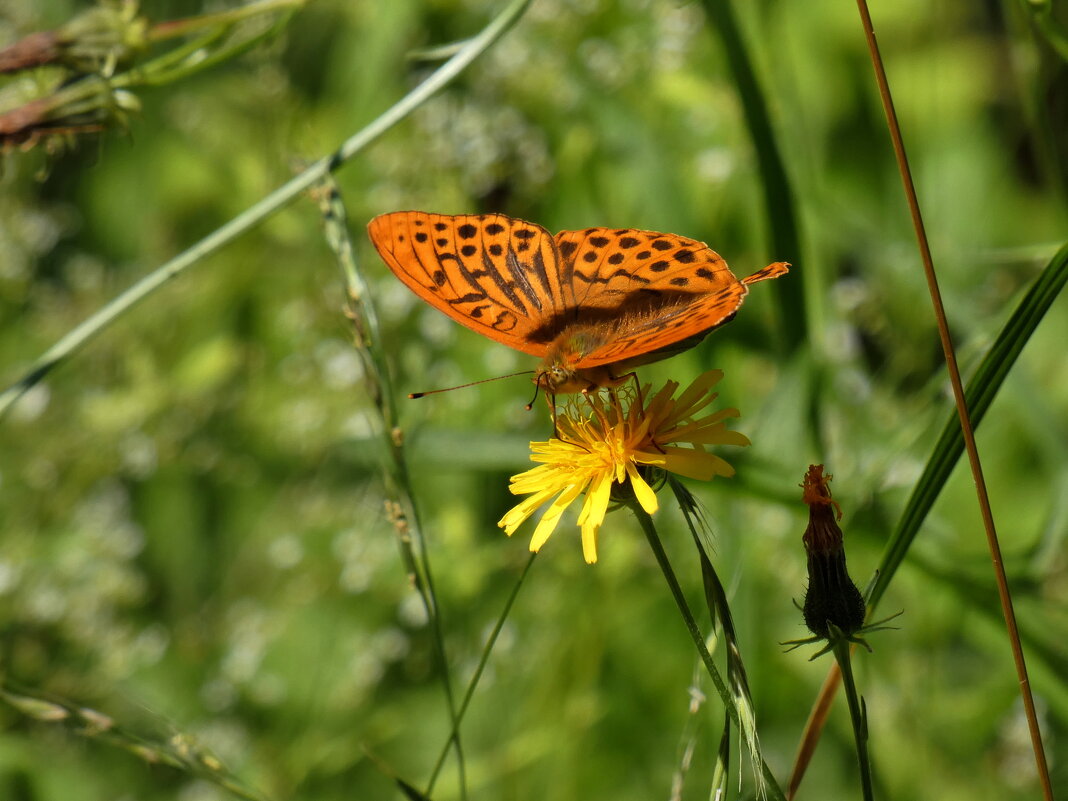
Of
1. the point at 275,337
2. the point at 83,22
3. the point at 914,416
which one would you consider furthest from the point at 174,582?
the point at 914,416

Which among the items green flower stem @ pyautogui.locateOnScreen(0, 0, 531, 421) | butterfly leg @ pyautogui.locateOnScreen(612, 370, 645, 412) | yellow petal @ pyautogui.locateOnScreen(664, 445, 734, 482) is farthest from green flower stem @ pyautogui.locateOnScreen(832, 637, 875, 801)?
green flower stem @ pyautogui.locateOnScreen(0, 0, 531, 421)

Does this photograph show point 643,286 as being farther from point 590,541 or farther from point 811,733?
point 811,733

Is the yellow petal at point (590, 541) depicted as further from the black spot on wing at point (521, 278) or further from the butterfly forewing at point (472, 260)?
the black spot on wing at point (521, 278)

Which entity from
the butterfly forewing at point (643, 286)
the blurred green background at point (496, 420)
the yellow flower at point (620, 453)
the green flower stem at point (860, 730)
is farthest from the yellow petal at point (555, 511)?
the blurred green background at point (496, 420)

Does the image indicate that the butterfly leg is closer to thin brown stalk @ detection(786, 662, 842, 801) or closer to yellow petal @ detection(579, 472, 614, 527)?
yellow petal @ detection(579, 472, 614, 527)

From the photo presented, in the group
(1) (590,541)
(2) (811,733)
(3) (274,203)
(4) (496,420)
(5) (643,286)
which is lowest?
(2) (811,733)

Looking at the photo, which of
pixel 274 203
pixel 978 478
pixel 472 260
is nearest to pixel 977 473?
pixel 978 478
